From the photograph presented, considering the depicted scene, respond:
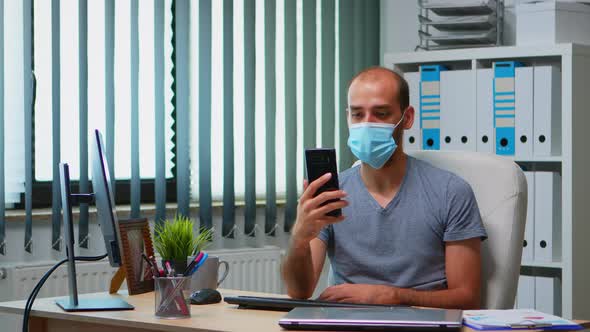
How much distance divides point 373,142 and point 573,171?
56.3 inches

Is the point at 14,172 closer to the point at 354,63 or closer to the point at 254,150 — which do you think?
the point at 254,150

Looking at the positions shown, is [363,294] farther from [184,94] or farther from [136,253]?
[184,94]

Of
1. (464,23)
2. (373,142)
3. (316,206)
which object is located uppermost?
(464,23)

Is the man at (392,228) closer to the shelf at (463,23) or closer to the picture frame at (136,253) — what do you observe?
the picture frame at (136,253)

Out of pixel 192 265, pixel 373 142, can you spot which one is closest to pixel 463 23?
pixel 373 142

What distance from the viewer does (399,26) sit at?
4211 mm

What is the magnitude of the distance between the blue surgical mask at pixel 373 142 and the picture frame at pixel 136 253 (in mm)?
551

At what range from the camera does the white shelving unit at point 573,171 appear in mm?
3352

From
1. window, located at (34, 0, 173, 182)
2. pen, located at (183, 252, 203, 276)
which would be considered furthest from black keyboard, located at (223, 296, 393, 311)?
window, located at (34, 0, 173, 182)

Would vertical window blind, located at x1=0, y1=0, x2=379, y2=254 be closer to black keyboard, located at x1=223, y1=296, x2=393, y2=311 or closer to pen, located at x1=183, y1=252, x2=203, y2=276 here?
pen, located at x1=183, y1=252, x2=203, y2=276

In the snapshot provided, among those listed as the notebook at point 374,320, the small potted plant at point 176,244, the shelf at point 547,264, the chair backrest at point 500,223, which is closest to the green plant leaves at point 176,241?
the small potted plant at point 176,244

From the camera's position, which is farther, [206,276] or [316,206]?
[206,276]

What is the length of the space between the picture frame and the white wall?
2.28 metres

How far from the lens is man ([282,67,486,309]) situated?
2094 mm
